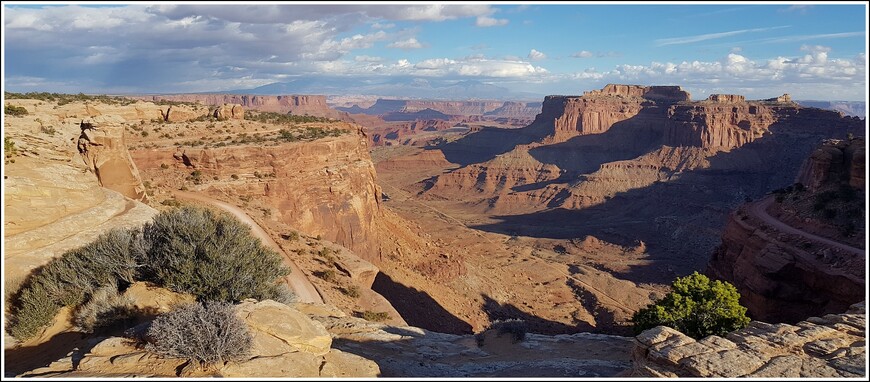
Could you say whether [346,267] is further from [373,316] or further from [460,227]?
[460,227]

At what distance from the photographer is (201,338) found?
390 inches

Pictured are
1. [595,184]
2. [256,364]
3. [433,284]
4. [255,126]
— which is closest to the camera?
[256,364]

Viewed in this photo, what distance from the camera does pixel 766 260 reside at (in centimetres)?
3027

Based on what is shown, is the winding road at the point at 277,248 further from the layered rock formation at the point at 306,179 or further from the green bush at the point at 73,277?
the green bush at the point at 73,277

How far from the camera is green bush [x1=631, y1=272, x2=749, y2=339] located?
1820cm

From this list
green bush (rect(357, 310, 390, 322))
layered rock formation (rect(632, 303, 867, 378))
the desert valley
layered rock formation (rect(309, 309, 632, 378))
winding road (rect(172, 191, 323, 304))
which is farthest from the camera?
winding road (rect(172, 191, 323, 304))

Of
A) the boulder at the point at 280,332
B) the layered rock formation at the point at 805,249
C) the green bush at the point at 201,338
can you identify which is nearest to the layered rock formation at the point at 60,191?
the green bush at the point at 201,338

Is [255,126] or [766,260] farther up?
[255,126]

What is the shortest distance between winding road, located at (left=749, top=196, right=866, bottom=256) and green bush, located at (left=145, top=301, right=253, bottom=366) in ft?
100

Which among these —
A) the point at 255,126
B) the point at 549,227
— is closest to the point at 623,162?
the point at 549,227

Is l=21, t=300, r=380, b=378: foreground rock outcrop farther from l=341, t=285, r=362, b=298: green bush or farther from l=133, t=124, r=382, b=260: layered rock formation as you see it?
l=133, t=124, r=382, b=260: layered rock formation

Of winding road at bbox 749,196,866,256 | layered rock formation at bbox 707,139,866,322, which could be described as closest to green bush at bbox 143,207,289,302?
layered rock formation at bbox 707,139,866,322

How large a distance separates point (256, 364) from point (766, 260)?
1195 inches

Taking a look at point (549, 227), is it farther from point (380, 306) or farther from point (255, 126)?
point (380, 306)
